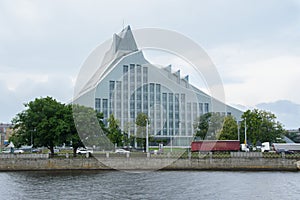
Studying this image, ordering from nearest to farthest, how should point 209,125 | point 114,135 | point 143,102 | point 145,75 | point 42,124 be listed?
point 42,124, point 114,135, point 209,125, point 145,75, point 143,102

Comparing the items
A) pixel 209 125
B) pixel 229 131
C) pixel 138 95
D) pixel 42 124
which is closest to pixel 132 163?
pixel 42 124

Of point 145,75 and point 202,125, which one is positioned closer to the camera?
point 202,125

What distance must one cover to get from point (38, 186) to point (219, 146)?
101 ft

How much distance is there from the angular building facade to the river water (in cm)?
2507

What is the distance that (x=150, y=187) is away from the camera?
28109 millimetres

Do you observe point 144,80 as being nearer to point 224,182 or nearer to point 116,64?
point 116,64

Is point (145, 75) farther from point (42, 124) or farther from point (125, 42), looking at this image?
point (42, 124)

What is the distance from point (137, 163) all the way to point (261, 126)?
27.1 m

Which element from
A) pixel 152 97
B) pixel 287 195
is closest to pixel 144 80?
pixel 152 97

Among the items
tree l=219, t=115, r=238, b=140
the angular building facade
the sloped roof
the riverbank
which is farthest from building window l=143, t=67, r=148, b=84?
the riverbank

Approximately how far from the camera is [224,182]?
30922mm

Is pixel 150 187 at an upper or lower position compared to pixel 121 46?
lower

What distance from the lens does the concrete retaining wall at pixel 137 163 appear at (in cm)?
4169

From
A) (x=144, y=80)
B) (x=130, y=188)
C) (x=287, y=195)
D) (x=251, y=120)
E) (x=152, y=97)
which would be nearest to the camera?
(x=287, y=195)
